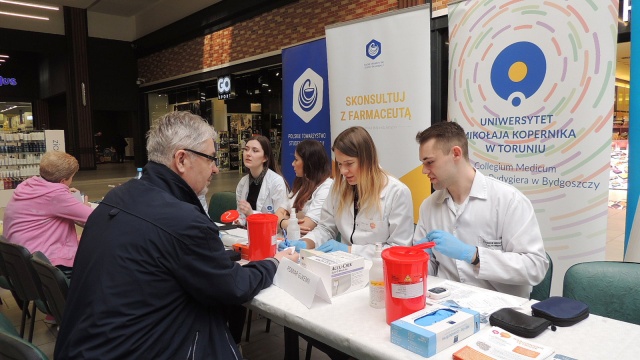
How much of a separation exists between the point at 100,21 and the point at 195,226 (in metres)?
13.9

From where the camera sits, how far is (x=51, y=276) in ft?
6.68

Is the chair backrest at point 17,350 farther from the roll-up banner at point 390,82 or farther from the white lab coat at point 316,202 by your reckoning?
the roll-up banner at point 390,82

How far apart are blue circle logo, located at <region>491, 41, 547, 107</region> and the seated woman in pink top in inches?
122

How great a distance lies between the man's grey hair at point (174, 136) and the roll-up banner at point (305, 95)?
11.2 feet

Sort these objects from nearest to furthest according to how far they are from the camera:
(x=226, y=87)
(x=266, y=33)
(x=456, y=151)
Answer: (x=456, y=151)
(x=266, y=33)
(x=226, y=87)

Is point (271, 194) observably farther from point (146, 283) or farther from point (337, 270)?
point (146, 283)

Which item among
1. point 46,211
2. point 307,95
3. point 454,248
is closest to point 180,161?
point 454,248

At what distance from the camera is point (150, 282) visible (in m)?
1.26

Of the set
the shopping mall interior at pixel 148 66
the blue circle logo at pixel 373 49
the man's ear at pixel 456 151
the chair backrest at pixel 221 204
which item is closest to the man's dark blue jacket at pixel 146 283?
the man's ear at pixel 456 151

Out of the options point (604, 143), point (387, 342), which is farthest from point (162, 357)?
point (604, 143)

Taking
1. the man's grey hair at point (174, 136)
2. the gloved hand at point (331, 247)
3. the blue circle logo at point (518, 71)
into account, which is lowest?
the gloved hand at point (331, 247)

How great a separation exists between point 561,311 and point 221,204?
2983 millimetres

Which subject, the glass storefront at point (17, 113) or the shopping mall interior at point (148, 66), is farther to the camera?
the glass storefront at point (17, 113)

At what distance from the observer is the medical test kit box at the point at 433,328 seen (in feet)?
→ 3.78
